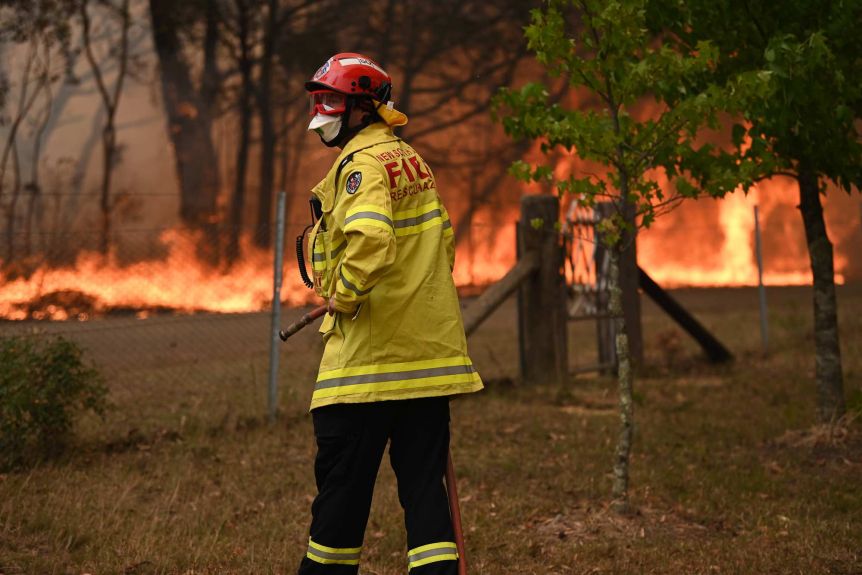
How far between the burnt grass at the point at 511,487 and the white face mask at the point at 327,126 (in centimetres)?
201

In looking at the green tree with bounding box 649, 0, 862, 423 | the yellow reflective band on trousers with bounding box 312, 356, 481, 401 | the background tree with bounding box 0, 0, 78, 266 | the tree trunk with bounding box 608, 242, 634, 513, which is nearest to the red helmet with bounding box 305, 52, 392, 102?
the yellow reflective band on trousers with bounding box 312, 356, 481, 401

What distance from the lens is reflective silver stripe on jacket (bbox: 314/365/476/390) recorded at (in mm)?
3486

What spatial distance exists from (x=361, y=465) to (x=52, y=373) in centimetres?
354

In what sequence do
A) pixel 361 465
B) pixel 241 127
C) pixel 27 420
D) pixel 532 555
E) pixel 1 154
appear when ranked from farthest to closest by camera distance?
pixel 241 127 → pixel 1 154 → pixel 27 420 → pixel 532 555 → pixel 361 465

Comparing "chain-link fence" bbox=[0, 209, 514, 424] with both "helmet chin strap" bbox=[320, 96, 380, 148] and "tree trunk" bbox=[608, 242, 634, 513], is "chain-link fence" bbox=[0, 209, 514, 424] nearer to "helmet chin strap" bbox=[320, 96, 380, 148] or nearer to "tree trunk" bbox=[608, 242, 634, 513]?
"tree trunk" bbox=[608, 242, 634, 513]

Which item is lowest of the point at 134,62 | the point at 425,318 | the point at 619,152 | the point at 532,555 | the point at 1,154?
the point at 532,555

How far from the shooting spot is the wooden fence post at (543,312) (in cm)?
956

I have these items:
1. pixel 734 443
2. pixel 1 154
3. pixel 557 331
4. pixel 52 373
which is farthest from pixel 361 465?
pixel 1 154

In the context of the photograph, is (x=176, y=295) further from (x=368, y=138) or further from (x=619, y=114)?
(x=368, y=138)

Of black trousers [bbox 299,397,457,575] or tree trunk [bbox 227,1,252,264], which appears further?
tree trunk [bbox 227,1,252,264]

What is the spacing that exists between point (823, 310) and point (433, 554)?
451 cm

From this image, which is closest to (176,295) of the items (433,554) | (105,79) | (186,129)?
(186,129)

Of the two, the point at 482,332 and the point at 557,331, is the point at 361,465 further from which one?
the point at 482,332

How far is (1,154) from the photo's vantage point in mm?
18266
